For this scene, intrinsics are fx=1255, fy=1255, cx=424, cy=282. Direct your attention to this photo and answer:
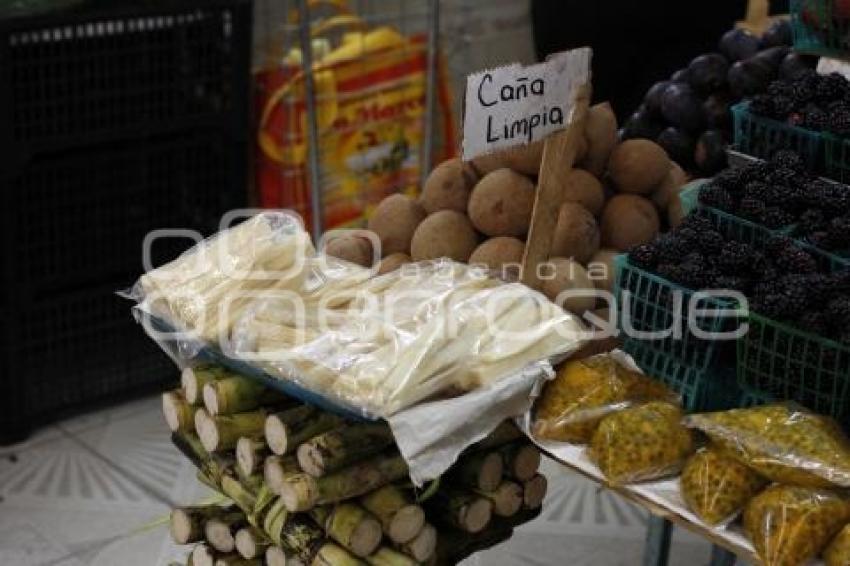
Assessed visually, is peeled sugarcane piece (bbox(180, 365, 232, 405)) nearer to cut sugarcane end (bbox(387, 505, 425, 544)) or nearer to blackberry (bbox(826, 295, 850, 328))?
cut sugarcane end (bbox(387, 505, 425, 544))

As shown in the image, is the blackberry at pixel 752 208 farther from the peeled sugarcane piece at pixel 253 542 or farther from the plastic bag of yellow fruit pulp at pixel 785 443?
the peeled sugarcane piece at pixel 253 542

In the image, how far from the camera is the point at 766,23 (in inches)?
143

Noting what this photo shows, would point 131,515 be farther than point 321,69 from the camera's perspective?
No

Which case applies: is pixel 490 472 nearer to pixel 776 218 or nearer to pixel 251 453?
pixel 251 453

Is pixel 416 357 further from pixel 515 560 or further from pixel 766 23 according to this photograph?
pixel 766 23

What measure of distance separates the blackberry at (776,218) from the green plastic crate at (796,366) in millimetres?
225

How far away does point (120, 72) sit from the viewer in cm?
328

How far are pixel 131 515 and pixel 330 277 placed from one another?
1.28 m

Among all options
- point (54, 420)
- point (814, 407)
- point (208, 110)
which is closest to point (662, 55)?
point (208, 110)

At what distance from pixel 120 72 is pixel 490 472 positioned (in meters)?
1.84

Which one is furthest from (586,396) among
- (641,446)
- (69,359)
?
(69,359)

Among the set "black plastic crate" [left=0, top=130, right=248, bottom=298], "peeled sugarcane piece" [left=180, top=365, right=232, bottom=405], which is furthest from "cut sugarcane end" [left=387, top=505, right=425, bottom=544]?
"black plastic crate" [left=0, top=130, right=248, bottom=298]

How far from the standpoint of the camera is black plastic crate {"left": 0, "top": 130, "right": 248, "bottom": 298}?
323 centimetres

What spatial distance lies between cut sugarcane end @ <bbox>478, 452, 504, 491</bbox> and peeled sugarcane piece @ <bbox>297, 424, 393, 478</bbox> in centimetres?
17
